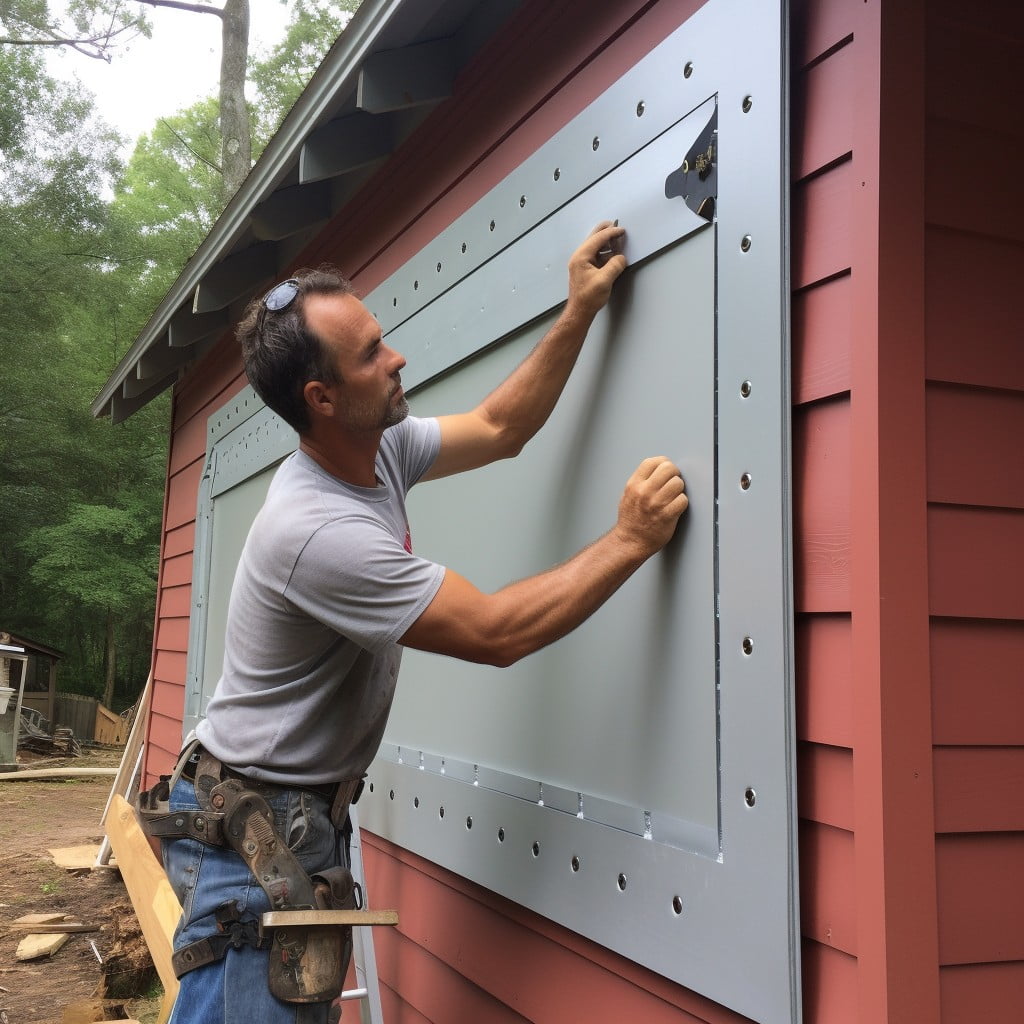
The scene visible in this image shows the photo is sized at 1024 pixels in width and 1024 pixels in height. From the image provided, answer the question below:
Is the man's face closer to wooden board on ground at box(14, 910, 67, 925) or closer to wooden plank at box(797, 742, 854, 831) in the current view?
wooden plank at box(797, 742, 854, 831)

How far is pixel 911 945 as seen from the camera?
4.15ft

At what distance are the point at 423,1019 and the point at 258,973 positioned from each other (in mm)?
897

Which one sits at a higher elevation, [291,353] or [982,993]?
[291,353]

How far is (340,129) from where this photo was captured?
11.1 ft

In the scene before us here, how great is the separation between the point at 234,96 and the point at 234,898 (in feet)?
49.4

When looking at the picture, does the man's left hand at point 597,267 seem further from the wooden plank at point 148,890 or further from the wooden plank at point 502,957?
the wooden plank at point 148,890

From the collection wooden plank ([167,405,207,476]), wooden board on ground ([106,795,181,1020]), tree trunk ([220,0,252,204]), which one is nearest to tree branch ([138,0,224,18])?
tree trunk ([220,0,252,204])

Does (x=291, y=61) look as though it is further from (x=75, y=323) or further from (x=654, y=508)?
(x=654, y=508)

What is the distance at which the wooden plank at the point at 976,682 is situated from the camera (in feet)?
4.47

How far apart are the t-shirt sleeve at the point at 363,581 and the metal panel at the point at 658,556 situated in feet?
1.32

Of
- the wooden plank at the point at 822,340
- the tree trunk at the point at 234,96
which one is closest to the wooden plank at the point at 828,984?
the wooden plank at the point at 822,340

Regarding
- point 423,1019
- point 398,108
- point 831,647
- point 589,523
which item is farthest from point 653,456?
point 423,1019

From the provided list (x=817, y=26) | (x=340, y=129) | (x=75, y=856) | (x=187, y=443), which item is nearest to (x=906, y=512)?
(x=817, y=26)

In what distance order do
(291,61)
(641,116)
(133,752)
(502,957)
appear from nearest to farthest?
(641,116)
(502,957)
(133,752)
(291,61)
